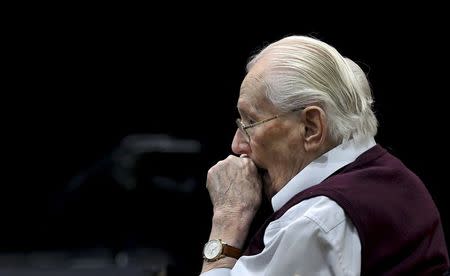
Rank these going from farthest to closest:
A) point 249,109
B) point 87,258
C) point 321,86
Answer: point 87,258
point 249,109
point 321,86

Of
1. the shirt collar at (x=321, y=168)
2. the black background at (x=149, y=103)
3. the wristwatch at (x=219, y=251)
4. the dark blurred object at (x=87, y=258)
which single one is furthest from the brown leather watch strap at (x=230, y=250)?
the black background at (x=149, y=103)

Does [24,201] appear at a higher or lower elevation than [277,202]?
lower

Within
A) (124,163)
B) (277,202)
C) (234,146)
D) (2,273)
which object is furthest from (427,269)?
(124,163)

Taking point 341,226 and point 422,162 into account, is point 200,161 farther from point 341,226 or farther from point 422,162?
point 341,226

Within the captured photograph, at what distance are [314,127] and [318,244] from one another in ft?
0.96

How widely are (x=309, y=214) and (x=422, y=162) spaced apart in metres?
2.23

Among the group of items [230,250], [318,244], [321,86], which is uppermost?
[321,86]

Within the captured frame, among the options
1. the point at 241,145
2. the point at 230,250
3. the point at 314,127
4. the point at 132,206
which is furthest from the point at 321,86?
the point at 132,206

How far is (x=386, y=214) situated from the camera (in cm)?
190

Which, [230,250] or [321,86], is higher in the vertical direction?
[321,86]

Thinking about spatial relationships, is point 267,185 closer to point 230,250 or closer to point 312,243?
point 230,250

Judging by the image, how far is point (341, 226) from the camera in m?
1.84

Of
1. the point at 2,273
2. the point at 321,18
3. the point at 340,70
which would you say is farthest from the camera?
the point at 321,18

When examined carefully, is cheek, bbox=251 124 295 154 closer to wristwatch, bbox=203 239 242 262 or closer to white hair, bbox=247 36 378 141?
white hair, bbox=247 36 378 141
